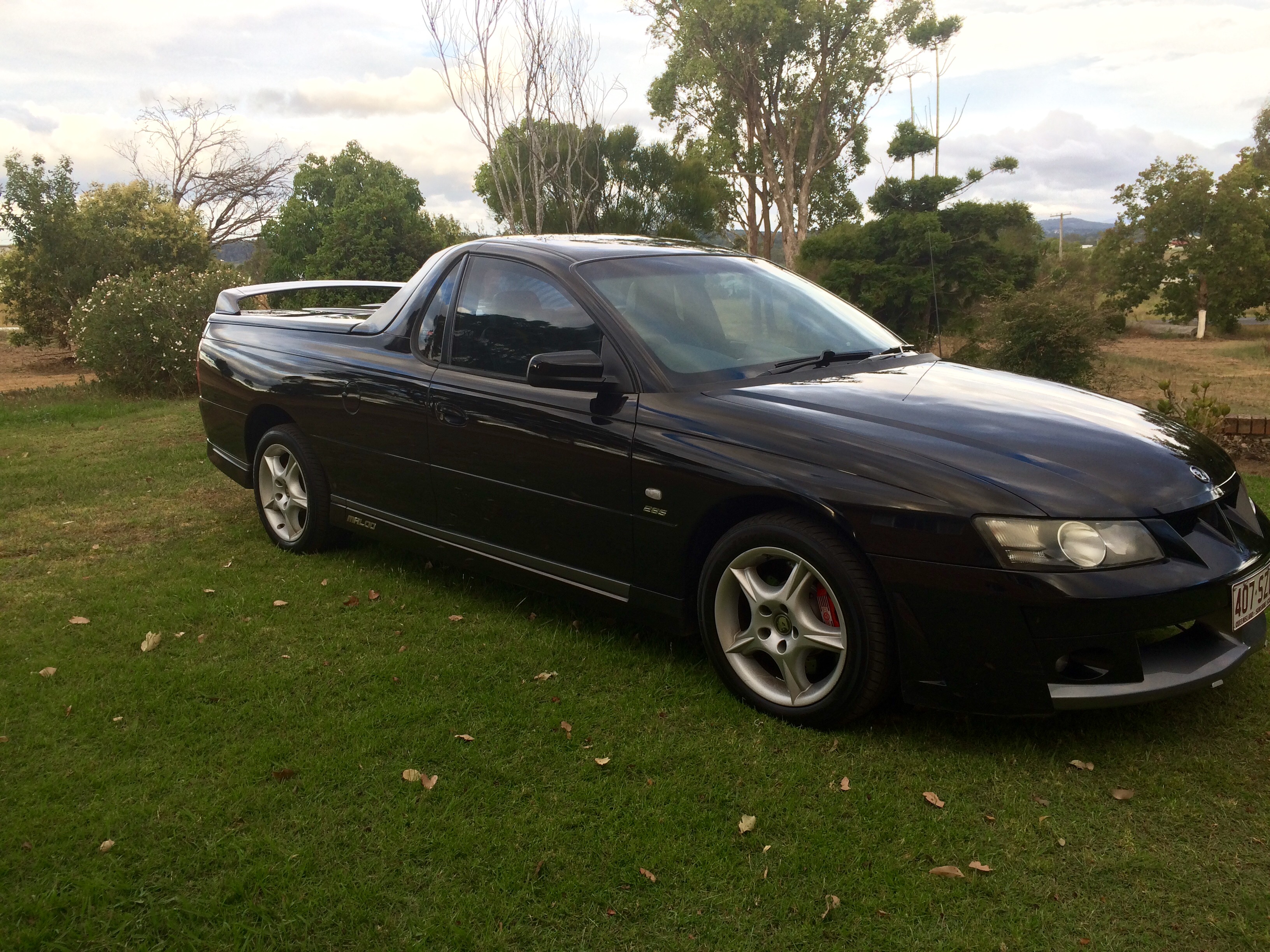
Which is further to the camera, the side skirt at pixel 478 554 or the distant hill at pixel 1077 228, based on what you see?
the distant hill at pixel 1077 228

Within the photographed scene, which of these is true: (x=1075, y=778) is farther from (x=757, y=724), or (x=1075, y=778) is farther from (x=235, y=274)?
(x=235, y=274)

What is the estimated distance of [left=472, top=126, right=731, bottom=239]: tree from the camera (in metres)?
24.0

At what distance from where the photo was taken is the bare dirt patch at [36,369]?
15.2 metres

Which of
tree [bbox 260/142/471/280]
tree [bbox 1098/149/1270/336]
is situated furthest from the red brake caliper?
tree [bbox 1098/149/1270/336]

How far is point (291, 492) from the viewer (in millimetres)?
5484

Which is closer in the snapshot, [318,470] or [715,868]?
[715,868]

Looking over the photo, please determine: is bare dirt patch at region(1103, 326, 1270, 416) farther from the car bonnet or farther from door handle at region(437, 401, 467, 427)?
door handle at region(437, 401, 467, 427)

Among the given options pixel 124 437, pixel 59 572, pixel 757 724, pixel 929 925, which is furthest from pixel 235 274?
pixel 929 925

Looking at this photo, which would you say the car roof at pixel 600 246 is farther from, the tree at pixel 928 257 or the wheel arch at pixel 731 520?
the tree at pixel 928 257

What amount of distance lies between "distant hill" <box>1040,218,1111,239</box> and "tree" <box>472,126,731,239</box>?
10.7 meters

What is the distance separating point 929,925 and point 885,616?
3.08 ft

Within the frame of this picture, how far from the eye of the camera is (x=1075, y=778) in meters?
3.09

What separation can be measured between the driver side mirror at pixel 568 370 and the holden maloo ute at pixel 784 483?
11 millimetres

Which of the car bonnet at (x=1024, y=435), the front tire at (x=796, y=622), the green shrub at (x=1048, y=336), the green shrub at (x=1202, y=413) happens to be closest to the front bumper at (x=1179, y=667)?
the car bonnet at (x=1024, y=435)
